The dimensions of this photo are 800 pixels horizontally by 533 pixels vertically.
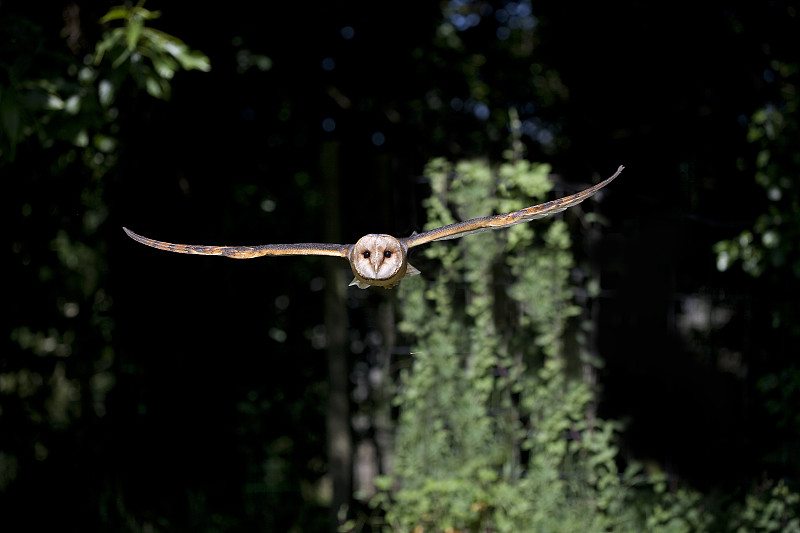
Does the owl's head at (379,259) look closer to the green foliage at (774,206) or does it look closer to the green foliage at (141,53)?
the green foliage at (141,53)

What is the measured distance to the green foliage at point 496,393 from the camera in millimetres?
3158

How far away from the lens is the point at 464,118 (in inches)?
196

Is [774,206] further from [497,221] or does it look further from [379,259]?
[379,259]

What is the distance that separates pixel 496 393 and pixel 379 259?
1.92 meters

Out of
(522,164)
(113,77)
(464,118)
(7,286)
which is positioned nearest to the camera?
(113,77)

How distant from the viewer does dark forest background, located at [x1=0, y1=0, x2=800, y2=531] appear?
334 centimetres

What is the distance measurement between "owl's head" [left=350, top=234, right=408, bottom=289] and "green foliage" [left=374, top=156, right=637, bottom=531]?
1.72 m

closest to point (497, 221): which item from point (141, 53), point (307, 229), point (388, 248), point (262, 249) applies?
point (388, 248)

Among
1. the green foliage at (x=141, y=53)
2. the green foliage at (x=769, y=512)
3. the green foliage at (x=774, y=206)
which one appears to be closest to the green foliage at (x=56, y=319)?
the green foliage at (x=141, y=53)

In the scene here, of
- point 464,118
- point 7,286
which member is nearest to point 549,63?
point 464,118

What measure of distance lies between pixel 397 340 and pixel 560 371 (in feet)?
2.11

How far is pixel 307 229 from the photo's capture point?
4.34 metres

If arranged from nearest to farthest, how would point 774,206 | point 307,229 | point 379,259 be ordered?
point 379,259 < point 774,206 < point 307,229

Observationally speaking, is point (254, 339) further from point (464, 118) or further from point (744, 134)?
point (744, 134)
